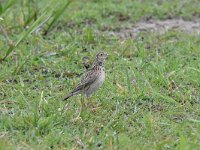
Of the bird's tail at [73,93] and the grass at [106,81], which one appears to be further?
the bird's tail at [73,93]

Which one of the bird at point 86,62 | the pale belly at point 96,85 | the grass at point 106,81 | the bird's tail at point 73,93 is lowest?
the bird at point 86,62

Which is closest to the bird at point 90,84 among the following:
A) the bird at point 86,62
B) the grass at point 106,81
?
the grass at point 106,81

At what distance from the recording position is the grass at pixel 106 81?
648cm

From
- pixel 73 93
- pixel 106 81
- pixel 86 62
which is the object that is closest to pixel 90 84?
pixel 73 93

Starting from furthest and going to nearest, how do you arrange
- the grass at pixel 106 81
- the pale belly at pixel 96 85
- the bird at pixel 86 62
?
the bird at pixel 86 62 < the pale belly at pixel 96 85 < the grass at pixel 106 81

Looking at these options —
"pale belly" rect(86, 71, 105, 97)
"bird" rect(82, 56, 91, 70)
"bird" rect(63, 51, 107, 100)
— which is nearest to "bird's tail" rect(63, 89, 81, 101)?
"bird" rect(63, 51, 107, 100)

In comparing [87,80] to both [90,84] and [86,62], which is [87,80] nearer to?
[90,84]

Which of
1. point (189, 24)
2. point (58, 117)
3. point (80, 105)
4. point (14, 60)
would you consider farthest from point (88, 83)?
point (189, 24)

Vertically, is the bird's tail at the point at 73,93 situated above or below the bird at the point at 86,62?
above

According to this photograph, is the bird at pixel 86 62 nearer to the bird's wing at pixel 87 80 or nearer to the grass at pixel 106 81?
the grass at pixel 106 81

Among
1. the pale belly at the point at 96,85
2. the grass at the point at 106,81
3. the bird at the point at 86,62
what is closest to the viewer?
the grass at the point at 106,81

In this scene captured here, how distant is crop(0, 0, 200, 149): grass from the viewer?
6.48 m

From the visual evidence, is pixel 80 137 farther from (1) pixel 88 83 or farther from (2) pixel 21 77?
(2) pixel 21 77

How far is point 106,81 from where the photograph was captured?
8250 mm
